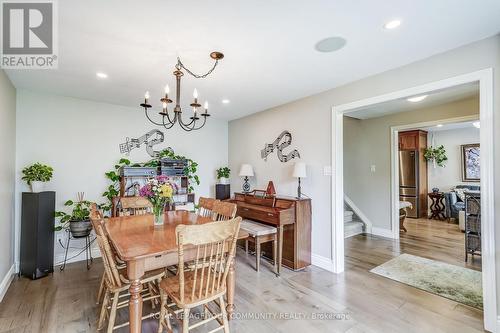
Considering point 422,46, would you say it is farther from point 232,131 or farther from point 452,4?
point 232,131

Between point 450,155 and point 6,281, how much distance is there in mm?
9574

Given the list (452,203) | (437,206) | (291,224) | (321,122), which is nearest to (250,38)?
(321,122)

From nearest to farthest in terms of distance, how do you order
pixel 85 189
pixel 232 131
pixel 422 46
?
pixel 422 46
pixel 85 189
pixel 232 131

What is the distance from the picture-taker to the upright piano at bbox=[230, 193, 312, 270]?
10.5 feet

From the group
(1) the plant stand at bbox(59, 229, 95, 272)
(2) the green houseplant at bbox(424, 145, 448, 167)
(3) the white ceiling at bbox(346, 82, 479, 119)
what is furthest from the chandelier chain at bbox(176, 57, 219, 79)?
(2) the green houseplant at bbox(424, 145, 448, 167)

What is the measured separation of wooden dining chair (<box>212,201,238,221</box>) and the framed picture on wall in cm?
721

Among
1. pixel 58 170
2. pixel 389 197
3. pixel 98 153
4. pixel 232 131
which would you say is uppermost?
pixel 232 131

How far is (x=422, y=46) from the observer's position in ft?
7.25

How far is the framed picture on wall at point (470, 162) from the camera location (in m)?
6.42

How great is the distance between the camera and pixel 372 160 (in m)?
5.22

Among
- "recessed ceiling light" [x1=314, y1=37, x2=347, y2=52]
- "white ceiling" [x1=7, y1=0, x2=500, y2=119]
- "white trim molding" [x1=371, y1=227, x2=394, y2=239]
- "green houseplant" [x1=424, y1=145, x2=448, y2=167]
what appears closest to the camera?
"white ceiling" [x1=7, y1=0, x2=500, y2=119]

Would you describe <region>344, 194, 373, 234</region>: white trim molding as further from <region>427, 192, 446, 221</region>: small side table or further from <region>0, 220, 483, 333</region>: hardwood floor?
<region>427, 192, 446, 221</region>: small side table

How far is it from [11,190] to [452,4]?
4829 mm

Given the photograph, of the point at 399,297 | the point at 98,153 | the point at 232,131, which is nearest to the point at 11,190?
the point at 98,153
